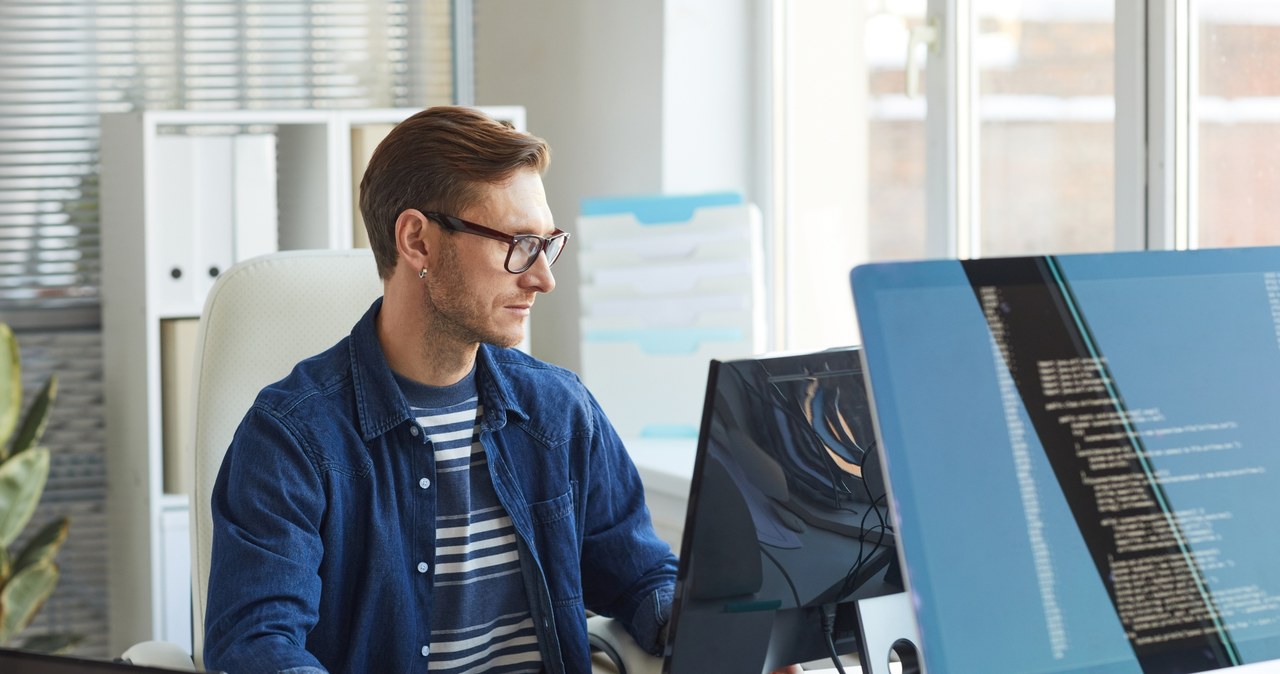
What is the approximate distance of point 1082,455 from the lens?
2.89ft

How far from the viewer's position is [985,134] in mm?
2521

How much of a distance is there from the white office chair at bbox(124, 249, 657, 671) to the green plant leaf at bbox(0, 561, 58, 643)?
1489 mm

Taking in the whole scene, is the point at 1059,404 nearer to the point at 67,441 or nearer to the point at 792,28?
the point at 792,28

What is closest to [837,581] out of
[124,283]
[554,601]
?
[554,601]

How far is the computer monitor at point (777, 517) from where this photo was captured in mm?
→ 991

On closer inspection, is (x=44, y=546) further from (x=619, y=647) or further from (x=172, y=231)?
(x=619, y=647)

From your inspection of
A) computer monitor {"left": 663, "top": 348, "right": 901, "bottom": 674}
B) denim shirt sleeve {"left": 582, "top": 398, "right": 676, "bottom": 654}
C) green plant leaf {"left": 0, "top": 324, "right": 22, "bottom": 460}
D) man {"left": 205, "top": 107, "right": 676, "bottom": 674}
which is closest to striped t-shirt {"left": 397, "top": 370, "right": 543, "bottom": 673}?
man {"left": 205, "top": 107, "right": 676, "bottom": 674}

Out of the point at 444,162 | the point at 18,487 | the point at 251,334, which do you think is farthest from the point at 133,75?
the point at 444,162

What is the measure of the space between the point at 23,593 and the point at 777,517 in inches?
93.8

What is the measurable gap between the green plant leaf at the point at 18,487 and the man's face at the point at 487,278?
1.81m

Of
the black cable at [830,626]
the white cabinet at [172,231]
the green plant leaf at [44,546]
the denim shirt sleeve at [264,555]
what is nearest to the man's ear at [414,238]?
the denim shirt sleeve at [264,555]

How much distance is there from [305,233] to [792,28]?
1246mm

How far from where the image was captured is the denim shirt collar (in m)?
1.38

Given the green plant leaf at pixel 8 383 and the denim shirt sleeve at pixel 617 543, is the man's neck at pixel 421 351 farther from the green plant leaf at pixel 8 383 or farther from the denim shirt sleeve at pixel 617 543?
the green plant leaf at pixel 8 383
